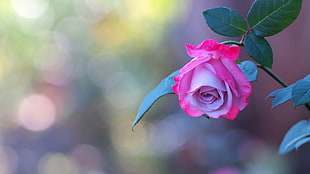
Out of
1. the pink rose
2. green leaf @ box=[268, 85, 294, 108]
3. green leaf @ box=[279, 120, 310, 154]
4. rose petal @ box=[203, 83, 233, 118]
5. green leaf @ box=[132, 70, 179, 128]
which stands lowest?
green leaf @ box=[279, 120, 310, 154]

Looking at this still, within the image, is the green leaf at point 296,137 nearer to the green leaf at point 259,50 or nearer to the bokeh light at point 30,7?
the green leaf at point 259,50

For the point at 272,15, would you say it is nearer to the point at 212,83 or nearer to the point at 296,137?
the point at 212,83

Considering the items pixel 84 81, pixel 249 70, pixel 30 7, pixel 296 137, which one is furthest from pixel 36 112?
pixel 249 70

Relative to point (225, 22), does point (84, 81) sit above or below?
above

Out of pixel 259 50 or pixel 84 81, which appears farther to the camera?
pixel 84 81

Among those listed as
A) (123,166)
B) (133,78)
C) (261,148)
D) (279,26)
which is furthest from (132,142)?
(279,26)

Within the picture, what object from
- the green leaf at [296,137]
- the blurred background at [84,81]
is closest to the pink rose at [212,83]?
the green leaf at [296,137]

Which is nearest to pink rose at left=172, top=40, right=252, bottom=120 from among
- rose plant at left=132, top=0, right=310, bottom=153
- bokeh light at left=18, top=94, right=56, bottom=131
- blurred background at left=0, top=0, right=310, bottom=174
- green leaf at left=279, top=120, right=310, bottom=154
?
rose plant at left=132, top=0, right=310, bottom=153

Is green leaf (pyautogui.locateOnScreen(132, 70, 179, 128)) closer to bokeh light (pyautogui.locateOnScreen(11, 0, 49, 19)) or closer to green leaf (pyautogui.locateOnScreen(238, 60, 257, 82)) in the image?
green leaf (pyautogui.locateOnScreen(238, 60, 257, 82))

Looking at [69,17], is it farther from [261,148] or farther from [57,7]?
[261,148]
